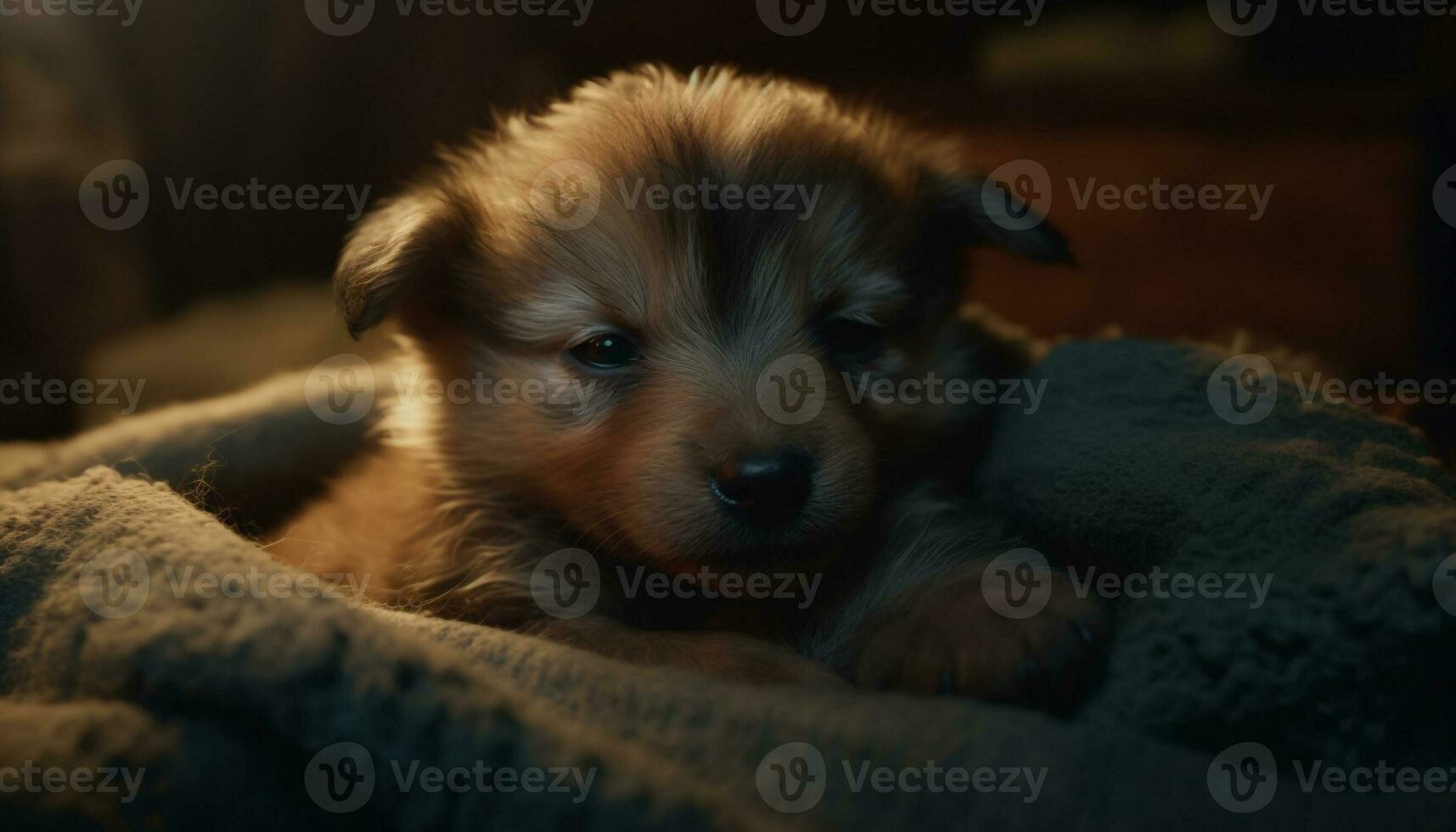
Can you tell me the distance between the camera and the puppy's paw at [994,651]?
4.04 ft

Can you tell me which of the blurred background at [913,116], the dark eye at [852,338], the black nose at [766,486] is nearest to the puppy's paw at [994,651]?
the black nose at [766,486]

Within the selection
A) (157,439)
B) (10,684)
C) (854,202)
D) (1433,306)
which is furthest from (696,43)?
(10,684)

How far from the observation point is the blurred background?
307 centimetres

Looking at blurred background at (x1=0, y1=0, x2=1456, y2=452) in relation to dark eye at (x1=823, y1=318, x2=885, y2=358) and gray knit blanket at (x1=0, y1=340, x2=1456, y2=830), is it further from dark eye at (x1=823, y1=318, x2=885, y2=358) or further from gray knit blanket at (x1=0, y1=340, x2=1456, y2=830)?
gray knit blanket at (x1=0, y1=340, x2=1456, y2=830)

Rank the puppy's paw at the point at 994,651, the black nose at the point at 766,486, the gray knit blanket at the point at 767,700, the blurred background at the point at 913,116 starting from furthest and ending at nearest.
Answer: the blurred background at the point at 913,116, the black nose at the point at 766,486, the puppy's paw at the point at 994,651, the gray knit blanket at the point at 767,700

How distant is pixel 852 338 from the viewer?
187 centimetres

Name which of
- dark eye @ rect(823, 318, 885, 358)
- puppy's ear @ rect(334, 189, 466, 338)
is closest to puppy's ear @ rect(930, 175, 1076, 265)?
dark eye @ rect(823, 318, 885, 358)

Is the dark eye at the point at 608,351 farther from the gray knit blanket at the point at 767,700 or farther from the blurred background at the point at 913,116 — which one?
the blurred background at the point at 913,116

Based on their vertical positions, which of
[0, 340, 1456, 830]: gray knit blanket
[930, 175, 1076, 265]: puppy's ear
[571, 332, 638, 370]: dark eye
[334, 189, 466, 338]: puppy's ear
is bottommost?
[0, 340, 1456, 830]: gray knit blanket

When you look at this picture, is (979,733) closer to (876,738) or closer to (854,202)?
(876,738)

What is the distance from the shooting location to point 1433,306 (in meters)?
3.08

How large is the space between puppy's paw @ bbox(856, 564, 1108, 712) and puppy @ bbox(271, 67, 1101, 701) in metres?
0.01

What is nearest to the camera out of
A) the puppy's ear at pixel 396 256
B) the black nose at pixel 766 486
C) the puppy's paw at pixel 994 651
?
the puppy's paw at pixel 994 651

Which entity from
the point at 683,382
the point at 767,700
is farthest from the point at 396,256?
the point at 767,700
